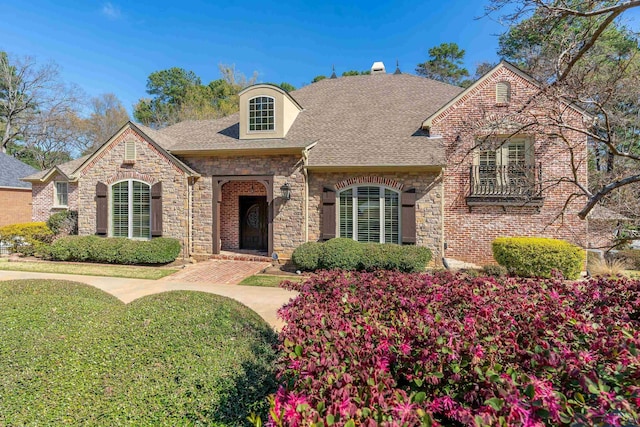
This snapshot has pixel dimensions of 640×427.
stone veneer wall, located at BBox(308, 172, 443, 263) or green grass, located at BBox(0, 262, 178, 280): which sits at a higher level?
stone veneer wall, located at BBox(308, 172, 443, 263)

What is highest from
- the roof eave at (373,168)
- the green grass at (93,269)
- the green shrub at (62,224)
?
the roof eave at (373,168)

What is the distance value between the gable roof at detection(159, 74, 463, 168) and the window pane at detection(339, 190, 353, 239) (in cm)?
117

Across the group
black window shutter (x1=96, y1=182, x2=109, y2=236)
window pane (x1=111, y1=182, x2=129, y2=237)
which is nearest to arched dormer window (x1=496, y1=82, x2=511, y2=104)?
window pane (x1=111, y1=182, x2=129, y2=237)

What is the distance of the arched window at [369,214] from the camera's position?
11422mm

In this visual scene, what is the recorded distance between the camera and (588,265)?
10.9m

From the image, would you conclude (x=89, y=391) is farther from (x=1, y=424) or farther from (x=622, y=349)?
(x=622, y=349)

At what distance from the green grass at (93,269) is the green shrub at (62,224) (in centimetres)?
330

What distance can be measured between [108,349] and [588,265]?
13496 millimetres

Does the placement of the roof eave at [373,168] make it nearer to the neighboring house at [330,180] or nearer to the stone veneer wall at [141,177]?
the neighboring house at [330,180]

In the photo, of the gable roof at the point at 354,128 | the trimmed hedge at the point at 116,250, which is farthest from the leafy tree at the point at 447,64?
the trimmed hedge at the point at 116,250

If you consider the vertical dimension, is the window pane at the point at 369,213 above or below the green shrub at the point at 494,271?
above

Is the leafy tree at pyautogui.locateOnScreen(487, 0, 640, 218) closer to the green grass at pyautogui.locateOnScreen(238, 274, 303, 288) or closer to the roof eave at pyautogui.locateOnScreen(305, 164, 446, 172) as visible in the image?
the roof eave at pyautogui.locateOnScreen(305, 164, 446, 172)

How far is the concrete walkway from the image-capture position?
7.55 m

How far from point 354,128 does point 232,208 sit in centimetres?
618
